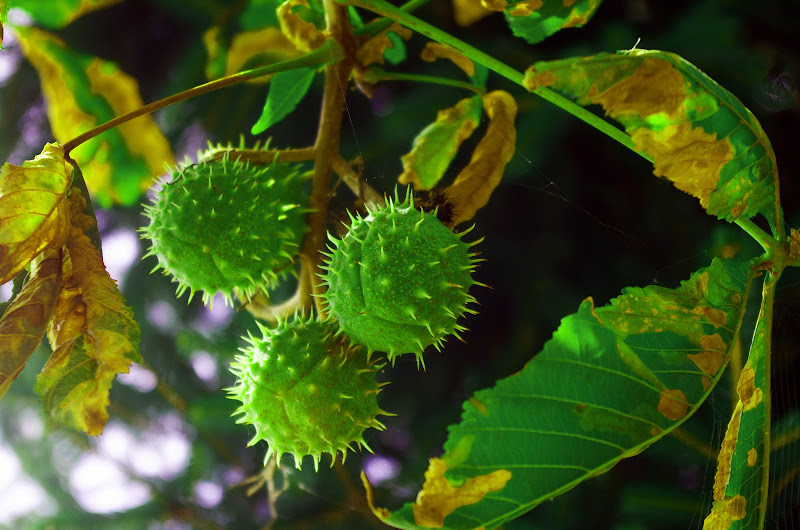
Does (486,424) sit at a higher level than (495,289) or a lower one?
higher

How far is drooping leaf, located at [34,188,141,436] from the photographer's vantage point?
980 mm

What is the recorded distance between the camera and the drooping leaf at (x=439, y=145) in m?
1.33

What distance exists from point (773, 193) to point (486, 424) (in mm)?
518

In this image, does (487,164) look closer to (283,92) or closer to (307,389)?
(283,92)

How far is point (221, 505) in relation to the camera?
95.0 inches

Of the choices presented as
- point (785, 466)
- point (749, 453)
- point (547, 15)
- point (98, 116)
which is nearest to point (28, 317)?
point (547, 15)

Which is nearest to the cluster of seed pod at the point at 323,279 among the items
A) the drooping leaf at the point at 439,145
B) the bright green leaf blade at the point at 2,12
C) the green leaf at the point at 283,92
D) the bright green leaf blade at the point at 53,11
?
the green leaf at the point at 283,92

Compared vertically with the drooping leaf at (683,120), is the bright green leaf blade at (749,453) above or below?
below

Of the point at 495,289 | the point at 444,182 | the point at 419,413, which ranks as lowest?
the point at 419,413

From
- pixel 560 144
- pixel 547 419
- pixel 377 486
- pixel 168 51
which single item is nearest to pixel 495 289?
pixel 560 144

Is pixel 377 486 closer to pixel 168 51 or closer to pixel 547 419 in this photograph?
pixel 547 419

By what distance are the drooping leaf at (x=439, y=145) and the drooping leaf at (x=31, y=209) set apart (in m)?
0.64

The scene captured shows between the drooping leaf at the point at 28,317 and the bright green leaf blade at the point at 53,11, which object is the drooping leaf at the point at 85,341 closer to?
the drooping leaf at the point at 28,317

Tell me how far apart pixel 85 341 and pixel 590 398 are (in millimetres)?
769
